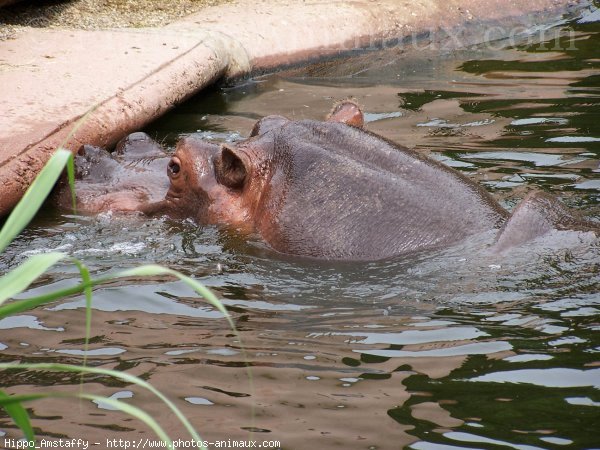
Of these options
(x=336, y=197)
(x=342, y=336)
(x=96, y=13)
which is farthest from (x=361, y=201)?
(x=96, y=13)

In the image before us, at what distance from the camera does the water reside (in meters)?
2.93

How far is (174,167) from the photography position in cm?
484

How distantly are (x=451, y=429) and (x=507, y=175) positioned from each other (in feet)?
10.0

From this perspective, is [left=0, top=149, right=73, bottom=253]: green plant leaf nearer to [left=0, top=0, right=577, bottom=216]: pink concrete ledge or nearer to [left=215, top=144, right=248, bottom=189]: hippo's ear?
[left=0, top=0, right=577, bottom=216]: pink concrete ledge

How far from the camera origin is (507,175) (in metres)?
5.68

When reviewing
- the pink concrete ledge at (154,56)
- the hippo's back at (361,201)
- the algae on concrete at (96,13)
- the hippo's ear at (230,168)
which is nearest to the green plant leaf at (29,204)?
the pink concrete ledge at (154,56)

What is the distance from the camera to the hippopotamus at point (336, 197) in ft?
14.0

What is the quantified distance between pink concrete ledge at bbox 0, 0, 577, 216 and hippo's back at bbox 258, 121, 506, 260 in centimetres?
103

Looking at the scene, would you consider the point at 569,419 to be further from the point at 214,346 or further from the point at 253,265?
the point at 253,265

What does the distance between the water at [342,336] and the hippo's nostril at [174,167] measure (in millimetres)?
260

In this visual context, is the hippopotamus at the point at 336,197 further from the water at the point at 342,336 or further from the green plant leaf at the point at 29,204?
the green plant leaf at the point at 29,204

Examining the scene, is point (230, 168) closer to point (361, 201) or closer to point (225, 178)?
point (225, 178)

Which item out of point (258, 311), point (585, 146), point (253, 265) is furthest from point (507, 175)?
point (258, 311)

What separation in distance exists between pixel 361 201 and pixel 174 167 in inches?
40.8
